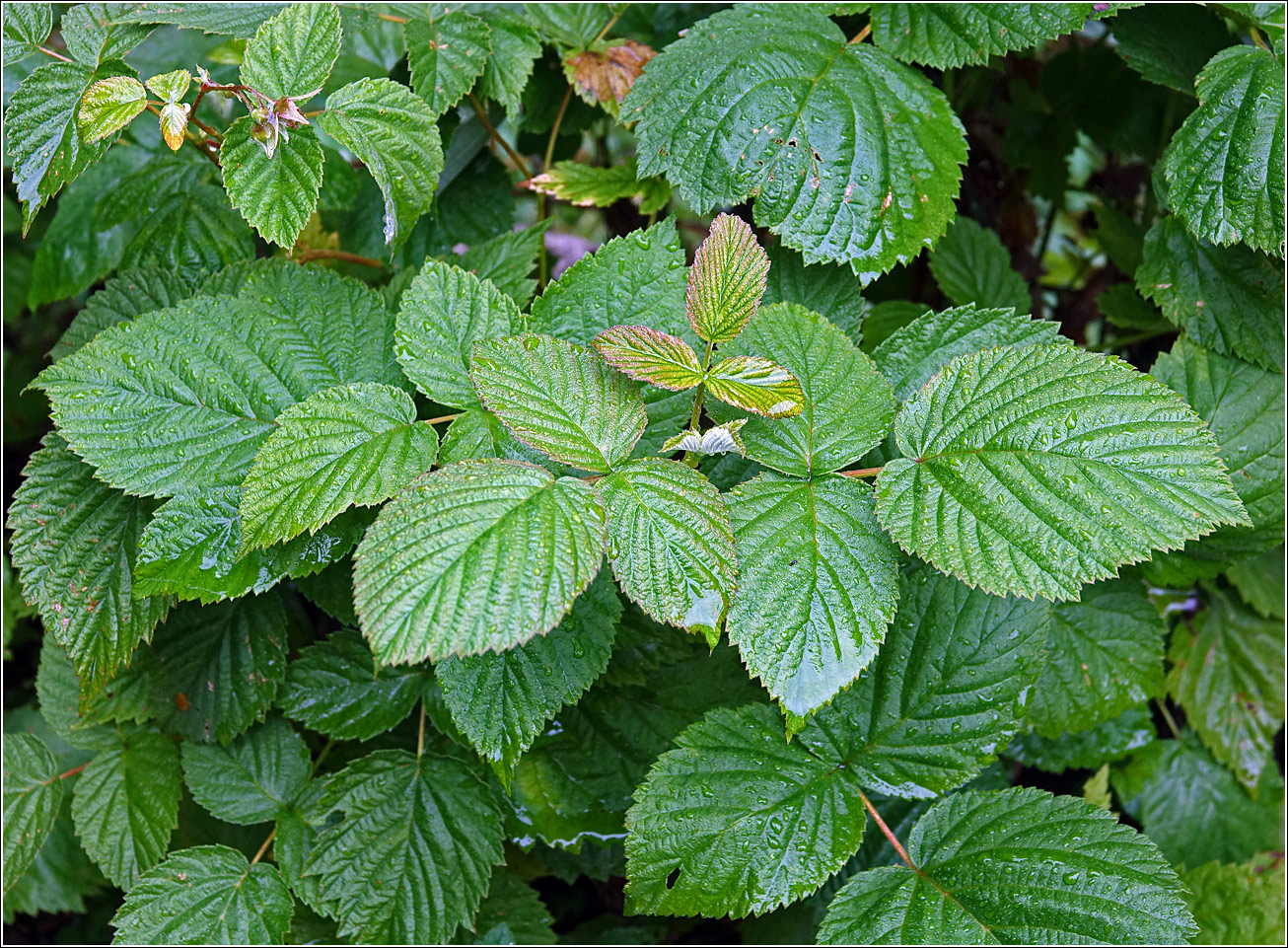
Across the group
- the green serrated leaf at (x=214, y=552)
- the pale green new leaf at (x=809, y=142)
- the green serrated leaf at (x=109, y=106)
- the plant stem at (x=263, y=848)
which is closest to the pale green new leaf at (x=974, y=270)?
the pale green new leaf at (x=809, y=142)

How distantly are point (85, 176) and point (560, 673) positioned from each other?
4.27ft

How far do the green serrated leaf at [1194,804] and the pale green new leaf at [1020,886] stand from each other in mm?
638

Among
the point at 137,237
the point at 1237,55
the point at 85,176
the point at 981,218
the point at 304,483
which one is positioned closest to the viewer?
the point at 304,483

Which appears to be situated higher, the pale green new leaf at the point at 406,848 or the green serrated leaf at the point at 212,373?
the green serrated leaf at the point at 212,373

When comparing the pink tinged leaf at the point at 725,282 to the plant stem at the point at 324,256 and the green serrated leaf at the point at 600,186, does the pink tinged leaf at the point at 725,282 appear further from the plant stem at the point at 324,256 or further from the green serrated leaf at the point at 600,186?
the plant stem at the point at 324,256

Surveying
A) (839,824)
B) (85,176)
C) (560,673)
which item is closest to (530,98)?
(85,176)

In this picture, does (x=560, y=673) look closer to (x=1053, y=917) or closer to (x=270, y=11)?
(x=1053, y=917)

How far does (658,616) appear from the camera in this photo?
852mm

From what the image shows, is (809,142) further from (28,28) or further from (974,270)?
(28,28)

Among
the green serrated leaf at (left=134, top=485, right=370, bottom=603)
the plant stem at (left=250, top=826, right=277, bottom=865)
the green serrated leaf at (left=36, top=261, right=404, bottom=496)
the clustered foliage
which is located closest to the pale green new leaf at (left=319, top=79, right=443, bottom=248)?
the clustered foliage

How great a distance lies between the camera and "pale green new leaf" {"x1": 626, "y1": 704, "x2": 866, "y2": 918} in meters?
1.03

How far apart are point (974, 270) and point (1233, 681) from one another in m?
0.87

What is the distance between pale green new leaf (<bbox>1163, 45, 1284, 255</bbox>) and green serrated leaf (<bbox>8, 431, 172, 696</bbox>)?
1448 mm

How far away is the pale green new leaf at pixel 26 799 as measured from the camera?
4.32 feet
